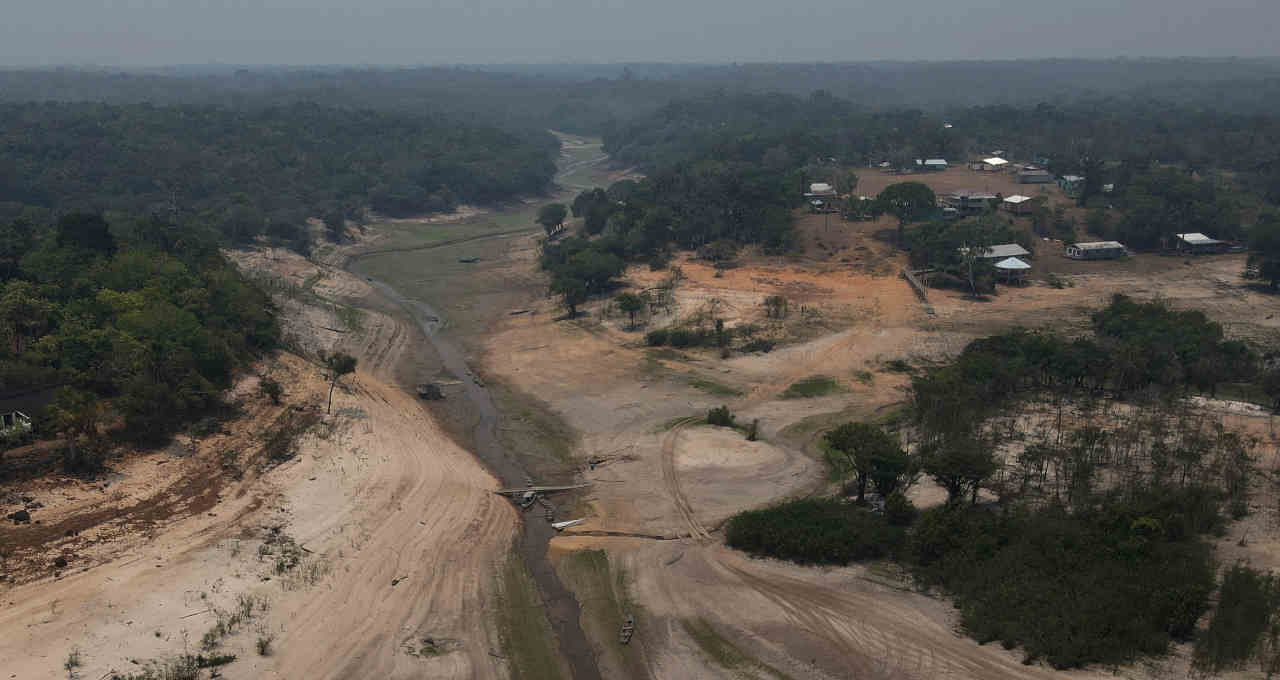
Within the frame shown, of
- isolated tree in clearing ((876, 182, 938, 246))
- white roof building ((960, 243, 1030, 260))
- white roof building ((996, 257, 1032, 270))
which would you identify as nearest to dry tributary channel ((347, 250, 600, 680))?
white roof building ((960, 243, 1030, 260))

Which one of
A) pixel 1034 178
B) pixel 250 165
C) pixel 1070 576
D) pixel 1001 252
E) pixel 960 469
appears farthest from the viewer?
pixel 250 165

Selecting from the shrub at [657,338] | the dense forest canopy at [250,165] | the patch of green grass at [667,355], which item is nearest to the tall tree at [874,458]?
the patch of green grass at [667,355]

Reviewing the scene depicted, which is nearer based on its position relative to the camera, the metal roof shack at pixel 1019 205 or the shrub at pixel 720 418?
the shrub at pixel 720 418

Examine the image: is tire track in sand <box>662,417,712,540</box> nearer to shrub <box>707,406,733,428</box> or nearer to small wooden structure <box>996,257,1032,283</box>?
shrub <box>707,406,733,428</box>

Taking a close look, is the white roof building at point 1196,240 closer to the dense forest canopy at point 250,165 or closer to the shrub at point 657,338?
the shrub at point 657,338

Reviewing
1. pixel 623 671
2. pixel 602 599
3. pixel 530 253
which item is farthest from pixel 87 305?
pixel 530 253

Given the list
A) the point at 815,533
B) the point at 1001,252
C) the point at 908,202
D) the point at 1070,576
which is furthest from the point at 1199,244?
the point at 815,533

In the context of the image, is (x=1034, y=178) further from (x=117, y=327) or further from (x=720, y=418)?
(x=117, y=327)
